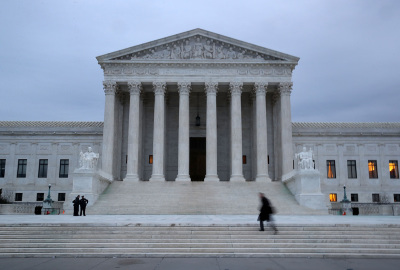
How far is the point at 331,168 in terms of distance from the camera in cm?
5322

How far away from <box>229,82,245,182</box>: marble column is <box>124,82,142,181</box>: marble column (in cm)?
1100

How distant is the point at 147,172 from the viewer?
165ft

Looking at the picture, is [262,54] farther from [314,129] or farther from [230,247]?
[230,247]

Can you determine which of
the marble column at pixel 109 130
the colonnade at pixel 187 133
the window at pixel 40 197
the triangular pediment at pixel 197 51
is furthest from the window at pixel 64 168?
the triangular pediment at pixel 197 51

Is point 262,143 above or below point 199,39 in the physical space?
below

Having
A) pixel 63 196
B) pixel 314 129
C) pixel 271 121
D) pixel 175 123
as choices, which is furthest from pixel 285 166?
pixel 63 196

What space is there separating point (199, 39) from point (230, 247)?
34.3 metres

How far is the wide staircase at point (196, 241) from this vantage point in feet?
54.1

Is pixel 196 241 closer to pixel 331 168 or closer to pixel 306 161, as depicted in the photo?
pixel 306 161

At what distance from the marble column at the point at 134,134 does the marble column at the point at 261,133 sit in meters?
13.9

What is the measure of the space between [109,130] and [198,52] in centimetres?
1403

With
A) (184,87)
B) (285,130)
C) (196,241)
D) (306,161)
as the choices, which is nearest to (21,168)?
(184,87)

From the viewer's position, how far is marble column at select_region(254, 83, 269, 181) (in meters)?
44.8

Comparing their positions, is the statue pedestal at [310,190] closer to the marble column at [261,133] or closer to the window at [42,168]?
the marble column at [261,133]
